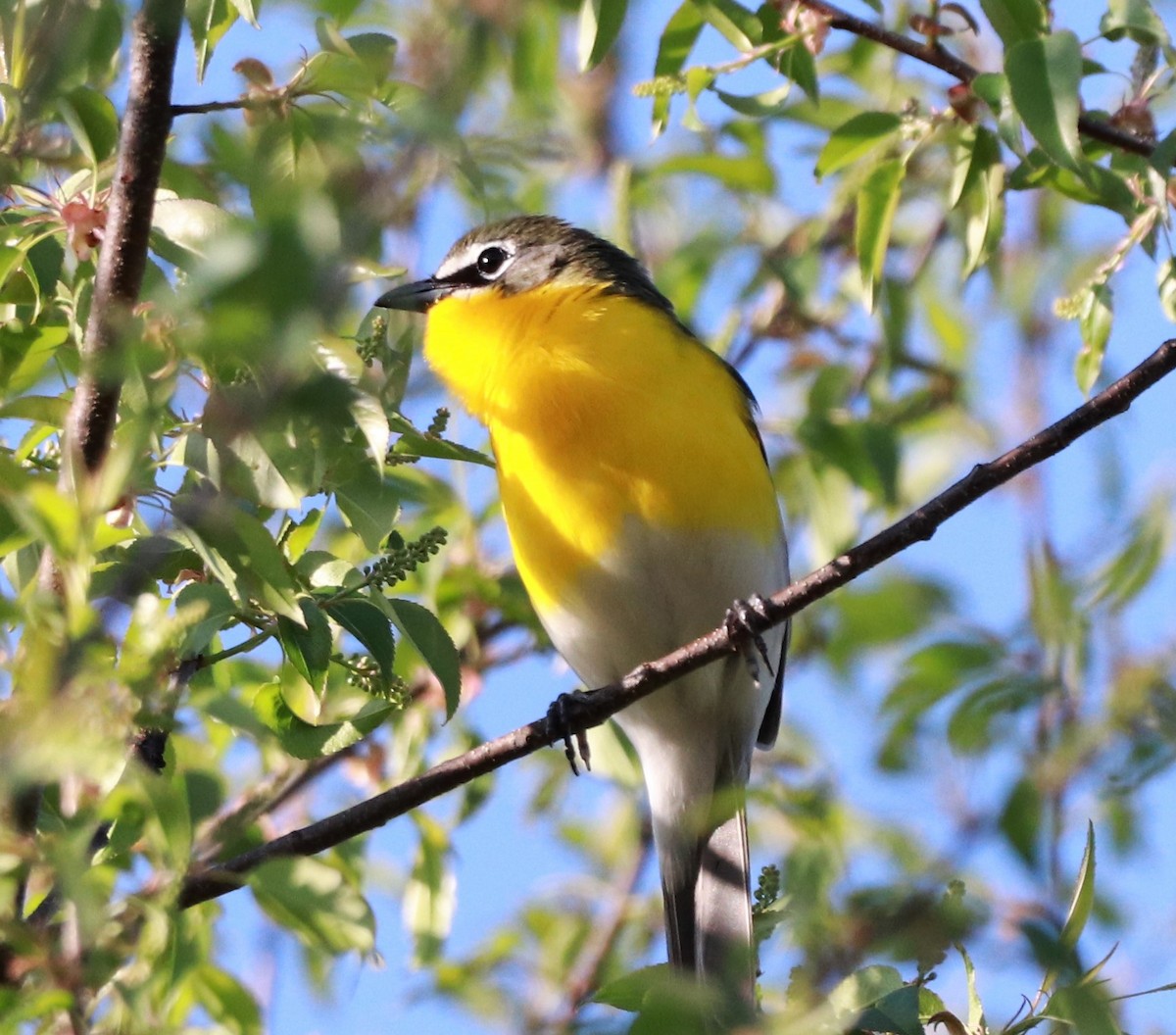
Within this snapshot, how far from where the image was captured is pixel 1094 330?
A: 404 centimetres

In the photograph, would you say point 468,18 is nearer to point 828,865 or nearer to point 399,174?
point 399,174

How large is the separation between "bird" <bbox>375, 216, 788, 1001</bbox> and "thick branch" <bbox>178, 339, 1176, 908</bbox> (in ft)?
3.12

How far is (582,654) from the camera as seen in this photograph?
5426 millimetres

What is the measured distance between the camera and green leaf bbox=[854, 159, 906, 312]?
440cm

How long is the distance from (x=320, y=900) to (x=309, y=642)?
0.81 m

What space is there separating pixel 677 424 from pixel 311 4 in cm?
214

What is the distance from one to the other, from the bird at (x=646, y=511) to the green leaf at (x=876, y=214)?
0.90 m

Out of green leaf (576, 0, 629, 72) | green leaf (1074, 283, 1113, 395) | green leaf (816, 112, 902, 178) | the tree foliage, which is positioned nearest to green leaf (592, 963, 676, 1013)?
the tree foliage

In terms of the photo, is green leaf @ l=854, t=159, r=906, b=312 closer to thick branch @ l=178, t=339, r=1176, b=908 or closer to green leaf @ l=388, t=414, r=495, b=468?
thick branch @ l=178, t=339, r=1176, b=908

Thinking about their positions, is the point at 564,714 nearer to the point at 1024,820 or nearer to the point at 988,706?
the point at 988,706

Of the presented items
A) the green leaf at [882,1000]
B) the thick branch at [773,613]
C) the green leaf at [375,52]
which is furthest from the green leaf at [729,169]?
the green leaf at [882,1000]

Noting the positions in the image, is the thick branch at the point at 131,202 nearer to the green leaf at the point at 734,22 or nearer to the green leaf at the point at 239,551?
the green leaf at the point at 239,551

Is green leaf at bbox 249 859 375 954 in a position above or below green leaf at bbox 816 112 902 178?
below

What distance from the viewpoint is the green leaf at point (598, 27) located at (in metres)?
3.68
